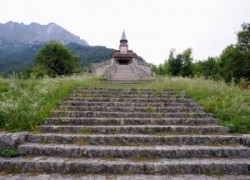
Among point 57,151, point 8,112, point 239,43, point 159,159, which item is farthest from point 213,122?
point 239,43

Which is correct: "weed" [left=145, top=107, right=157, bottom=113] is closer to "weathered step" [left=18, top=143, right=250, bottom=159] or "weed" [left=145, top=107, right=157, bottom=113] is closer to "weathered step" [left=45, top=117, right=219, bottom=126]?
"weathered step" [left=45, top=117, right=219, bottom=126]

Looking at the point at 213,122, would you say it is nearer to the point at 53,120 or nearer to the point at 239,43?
the point at 53,120

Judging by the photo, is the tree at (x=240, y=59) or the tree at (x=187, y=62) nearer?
the tree at (x=240, y=59)

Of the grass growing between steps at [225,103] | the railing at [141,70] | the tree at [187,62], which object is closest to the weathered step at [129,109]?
the grass growing between steps at [225,103]

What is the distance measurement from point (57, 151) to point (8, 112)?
86.1 inches

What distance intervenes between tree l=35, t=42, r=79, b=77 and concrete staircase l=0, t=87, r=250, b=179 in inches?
1363

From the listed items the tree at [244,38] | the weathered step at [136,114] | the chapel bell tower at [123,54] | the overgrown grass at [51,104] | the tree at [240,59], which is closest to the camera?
the overgrown grass at [51,104]

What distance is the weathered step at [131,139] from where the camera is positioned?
5230 mm

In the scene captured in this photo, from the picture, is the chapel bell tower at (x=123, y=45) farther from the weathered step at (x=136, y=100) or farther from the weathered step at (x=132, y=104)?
the weathered step at (x=132, y=104)

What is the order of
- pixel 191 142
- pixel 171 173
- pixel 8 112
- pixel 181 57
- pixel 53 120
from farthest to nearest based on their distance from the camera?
1. pixel 181 57
2. pixel 53 120
3. pixel 8 112
4. pixel 191 142
5. pixel 171 173

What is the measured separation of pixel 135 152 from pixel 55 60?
127 feet

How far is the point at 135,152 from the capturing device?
4770 millimetres

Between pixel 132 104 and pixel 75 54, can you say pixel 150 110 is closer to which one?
pixel 132 104

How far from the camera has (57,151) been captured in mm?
4793
